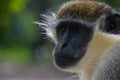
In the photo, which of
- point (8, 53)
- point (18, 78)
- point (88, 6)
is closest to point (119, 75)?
point (88, 6)

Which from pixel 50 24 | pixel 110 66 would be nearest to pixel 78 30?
pixel 50 24

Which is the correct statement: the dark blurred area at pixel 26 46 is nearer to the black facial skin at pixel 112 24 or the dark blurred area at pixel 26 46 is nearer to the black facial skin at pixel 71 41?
the black facial skin at pixel 71 41

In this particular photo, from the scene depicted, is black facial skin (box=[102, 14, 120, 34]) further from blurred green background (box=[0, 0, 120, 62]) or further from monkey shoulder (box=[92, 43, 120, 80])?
blurred green background (box=[0, 0, 120, 62])

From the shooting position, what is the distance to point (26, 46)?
22.2 m

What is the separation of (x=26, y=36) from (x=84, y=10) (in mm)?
14429

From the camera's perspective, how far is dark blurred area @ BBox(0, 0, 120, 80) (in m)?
17.9

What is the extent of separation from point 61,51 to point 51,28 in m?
0.81

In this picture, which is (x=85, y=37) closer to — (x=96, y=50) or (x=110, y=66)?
(x=96, y=50)

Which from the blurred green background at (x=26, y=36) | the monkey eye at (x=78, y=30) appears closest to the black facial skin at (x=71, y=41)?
the monkey eye at (x=78, y=30)

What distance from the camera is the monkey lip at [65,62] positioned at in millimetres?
6723

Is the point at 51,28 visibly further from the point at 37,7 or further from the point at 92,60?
the point at 37,7

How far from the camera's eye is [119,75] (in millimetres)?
6125

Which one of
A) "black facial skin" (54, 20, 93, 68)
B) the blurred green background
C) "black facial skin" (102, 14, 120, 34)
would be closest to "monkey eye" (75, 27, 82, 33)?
"black facial skin" (54, 20, 93, 68)

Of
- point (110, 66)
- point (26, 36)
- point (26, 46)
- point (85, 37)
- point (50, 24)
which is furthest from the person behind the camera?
point (26, 46)
